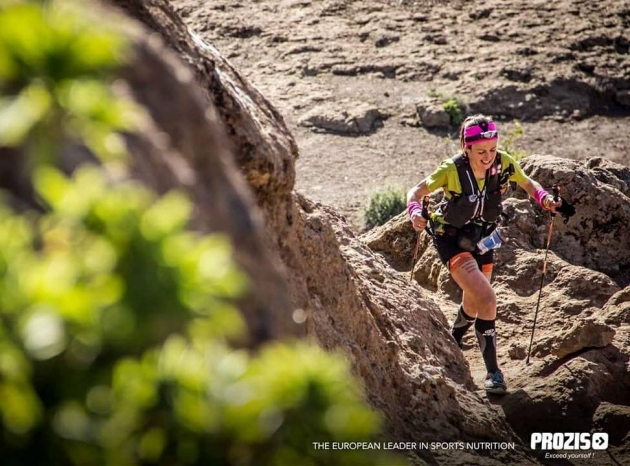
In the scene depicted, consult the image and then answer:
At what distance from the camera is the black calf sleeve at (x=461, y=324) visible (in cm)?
778

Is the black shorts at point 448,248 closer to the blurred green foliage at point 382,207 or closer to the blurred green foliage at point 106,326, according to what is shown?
the blurred green foliage at point 106,326

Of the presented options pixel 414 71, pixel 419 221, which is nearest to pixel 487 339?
pixel 419 221

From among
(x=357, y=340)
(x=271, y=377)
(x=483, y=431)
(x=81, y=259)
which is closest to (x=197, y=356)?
(x=271, y=377)

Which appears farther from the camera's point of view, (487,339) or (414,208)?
(487,339)

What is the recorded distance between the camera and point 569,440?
21.5 ft

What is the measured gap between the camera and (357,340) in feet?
18.6

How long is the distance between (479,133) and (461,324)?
1662 millimetres

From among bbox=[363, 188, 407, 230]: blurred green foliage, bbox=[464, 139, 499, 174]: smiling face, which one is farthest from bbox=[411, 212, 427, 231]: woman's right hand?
bbox=[363, 188, 407, 230]: blurred green foliage

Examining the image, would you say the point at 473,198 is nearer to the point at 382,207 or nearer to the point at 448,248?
the point at 448,248

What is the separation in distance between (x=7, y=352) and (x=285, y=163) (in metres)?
2.93

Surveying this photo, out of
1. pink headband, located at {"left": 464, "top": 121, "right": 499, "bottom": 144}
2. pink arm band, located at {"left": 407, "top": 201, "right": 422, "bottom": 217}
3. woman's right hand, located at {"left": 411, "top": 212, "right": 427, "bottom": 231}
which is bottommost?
woman's right hand, located at {"left": 411, "top": 212, "right": 427, "bottom": 231}

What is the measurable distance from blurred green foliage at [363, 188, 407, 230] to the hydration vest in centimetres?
641

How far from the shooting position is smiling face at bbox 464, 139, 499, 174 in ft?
23.3

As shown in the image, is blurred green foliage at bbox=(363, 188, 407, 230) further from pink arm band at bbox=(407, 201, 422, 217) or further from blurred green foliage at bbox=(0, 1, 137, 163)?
blurred green foliage at bbox=(0, 1, 137, 163)
